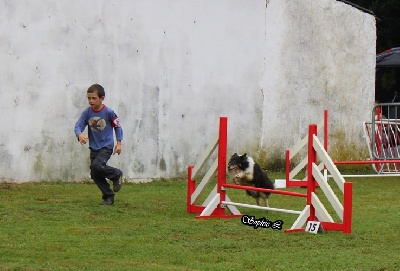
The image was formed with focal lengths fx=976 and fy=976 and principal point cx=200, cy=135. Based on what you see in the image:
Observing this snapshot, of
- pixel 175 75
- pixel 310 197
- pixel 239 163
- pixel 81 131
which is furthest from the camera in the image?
pixel 175 75

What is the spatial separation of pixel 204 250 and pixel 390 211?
14.5 feet

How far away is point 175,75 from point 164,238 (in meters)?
7.74

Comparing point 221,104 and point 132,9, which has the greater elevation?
point 132,9

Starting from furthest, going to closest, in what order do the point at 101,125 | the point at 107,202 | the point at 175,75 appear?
the point at 175,75
the point at 107,202
the point at 101,125

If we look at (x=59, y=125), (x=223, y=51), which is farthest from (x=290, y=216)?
(x=223, y=51)

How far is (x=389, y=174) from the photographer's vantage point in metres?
18.3

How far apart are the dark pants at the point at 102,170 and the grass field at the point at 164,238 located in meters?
0.24

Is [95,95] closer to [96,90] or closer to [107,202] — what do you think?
[96,90]

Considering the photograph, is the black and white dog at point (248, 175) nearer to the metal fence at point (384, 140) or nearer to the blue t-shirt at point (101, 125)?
the blue t-shirt at point (101, 125)

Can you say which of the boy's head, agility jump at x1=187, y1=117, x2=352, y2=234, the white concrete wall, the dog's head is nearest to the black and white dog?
the dog's head

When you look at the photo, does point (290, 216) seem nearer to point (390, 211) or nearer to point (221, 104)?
point (390, 211)

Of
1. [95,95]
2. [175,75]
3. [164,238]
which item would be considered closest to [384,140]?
[175,75]

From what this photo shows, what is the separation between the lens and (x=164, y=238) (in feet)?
32.2

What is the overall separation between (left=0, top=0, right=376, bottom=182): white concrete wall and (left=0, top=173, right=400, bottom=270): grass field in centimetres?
193
